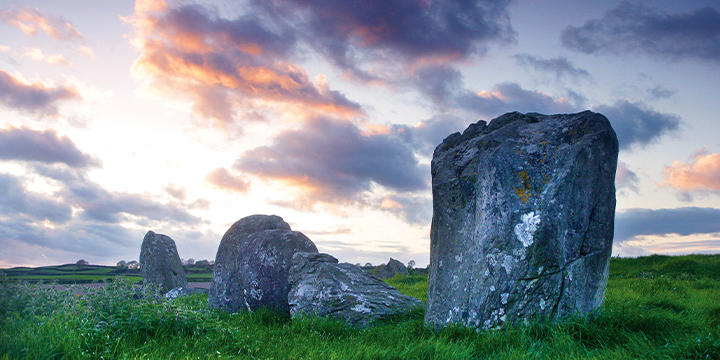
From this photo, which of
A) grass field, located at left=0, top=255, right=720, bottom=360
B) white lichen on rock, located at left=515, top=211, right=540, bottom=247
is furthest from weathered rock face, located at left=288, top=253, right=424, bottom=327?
white lichen on rock, located at left=515, top=211, right=540, bottom=247

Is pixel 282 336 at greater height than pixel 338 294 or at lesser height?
lesser

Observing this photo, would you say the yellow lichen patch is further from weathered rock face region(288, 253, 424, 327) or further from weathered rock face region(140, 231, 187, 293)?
weathered rock face region(140, 231, 187, 293)

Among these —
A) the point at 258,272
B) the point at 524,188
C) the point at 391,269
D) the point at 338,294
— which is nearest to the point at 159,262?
the point at 258,272

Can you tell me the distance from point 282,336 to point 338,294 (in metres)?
2.47

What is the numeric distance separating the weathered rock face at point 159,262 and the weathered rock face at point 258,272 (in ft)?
33.2

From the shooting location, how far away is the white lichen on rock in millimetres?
7074

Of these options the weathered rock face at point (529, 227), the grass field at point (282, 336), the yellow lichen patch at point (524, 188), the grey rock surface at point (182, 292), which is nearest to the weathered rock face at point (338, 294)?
the grass field at point (282, 336)

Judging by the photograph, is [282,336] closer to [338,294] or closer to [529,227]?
[338,294]

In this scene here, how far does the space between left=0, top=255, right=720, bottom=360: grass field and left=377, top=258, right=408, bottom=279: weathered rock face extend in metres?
21.5

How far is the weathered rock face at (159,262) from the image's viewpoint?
2223 centimetres

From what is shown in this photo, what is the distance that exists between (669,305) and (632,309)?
8.96ft

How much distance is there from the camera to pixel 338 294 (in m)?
9.76

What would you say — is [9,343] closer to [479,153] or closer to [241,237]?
[479,153]

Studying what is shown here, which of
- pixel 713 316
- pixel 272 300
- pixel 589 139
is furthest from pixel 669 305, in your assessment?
pixel 272 300
